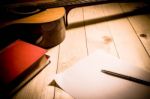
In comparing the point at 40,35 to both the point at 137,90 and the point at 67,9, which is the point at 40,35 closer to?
the point at 67,9

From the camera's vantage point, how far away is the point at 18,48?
778 mm

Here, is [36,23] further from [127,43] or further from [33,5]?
[127,43]

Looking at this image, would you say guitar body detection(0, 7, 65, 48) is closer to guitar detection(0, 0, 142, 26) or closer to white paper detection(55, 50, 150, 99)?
guitar detection(0, 0, 142, 26)

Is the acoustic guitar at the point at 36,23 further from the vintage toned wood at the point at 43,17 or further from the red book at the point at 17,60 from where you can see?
the red book at the point at 17,60

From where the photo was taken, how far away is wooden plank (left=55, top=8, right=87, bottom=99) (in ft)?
2.60

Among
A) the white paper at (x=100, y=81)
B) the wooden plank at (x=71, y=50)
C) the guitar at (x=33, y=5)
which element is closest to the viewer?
the white paper at (x=100, y=81)

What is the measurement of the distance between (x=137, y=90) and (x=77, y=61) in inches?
11.5

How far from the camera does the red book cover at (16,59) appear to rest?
655 mm

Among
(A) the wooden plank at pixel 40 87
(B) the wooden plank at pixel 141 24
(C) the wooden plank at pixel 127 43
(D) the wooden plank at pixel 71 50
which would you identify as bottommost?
(A) the wooden plank at pixel 40 87

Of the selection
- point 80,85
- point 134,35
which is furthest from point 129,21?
point 80,85

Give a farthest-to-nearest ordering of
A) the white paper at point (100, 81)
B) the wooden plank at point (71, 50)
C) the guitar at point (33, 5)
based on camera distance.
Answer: the guitar at point (33, 5), the wooden plank at point (71, 50), the white paper at point (100, 81)

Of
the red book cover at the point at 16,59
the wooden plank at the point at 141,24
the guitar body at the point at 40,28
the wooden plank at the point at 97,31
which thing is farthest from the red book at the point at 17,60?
the wooden plank at the point at 141,24

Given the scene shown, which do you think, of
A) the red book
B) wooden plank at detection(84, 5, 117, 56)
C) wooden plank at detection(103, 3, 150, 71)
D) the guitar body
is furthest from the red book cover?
wooden plank at detection(103, 3, 150, 71)

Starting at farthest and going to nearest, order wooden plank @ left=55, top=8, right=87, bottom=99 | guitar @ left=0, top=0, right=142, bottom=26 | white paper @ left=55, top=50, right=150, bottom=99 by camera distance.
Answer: guitar @ left=0, top=0, right=142, bottom=26
wooden plank @ left=55, top=8, right=87, bottom=99
white paper @ left=55, top=50, right=150, bottom=99
